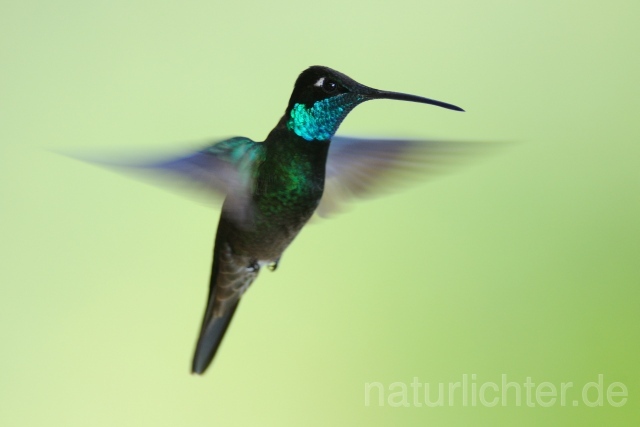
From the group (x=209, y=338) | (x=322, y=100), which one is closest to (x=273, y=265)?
(x=209, y=338)

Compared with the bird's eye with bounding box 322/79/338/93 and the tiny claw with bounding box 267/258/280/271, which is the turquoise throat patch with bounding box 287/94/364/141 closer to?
the bird's eye with bounding box 322/79/338/93

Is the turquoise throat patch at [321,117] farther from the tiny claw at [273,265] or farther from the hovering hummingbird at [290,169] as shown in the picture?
the tiny claw at [273,265]

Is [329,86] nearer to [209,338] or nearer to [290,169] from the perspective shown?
[290,169]

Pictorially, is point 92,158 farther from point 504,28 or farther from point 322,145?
point 504,28

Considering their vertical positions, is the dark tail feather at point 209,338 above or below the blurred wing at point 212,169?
below

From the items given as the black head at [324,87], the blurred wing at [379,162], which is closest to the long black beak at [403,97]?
the black head at [324,87]

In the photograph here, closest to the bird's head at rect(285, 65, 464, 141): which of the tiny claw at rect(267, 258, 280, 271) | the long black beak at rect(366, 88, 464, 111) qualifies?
the long black beak at rect(366, 88, 464, 111)

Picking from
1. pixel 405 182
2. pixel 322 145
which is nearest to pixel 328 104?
pixel 322 145
